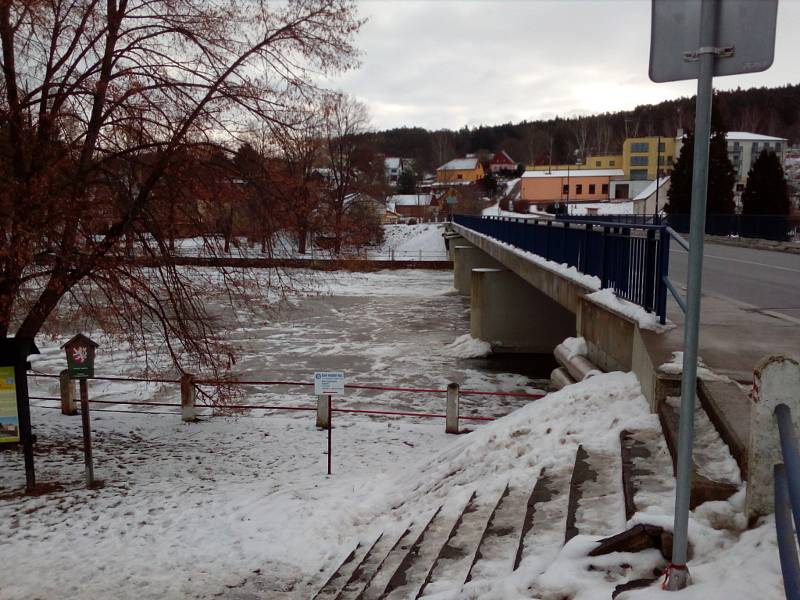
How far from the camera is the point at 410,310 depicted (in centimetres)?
3369

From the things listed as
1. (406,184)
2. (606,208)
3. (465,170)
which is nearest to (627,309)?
(606,208)

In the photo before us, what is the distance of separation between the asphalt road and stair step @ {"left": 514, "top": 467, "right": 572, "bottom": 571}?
5669mm

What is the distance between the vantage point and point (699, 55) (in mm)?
2668

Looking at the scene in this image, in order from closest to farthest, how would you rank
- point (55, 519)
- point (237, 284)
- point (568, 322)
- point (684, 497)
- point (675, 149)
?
point (684, 497)
point (55, 519)
point (237, 284)
point (568, 322)
point (675, 149)

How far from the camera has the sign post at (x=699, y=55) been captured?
2.56 m

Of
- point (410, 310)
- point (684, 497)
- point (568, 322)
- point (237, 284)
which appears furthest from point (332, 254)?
point (410, 310)

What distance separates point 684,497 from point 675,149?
11542 centimetres

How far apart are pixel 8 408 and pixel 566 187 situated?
102 metres

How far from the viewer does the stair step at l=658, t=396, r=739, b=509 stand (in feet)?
13.0

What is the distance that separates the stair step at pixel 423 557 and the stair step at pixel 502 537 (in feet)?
1.40

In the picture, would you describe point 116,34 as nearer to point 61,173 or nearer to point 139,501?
point 61,173

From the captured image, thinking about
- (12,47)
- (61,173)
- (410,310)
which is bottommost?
(410,310)

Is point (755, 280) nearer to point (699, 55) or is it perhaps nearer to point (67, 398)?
point (699, 55)

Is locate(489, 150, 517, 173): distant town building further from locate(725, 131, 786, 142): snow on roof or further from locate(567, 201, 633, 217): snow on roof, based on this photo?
locate(567, 201, 633, 217): snow on roof
